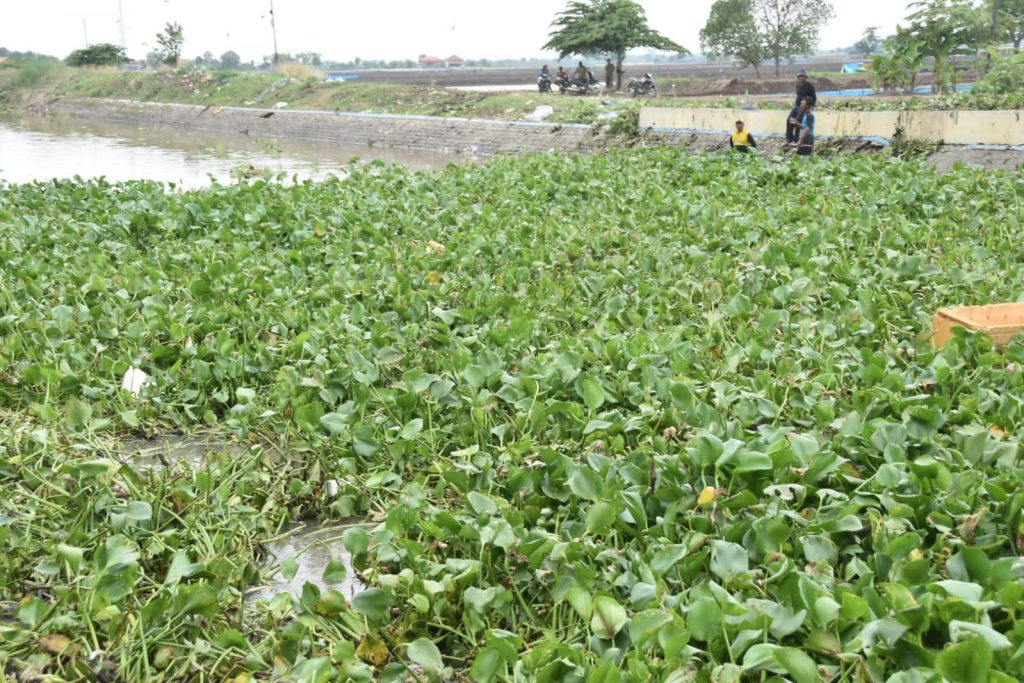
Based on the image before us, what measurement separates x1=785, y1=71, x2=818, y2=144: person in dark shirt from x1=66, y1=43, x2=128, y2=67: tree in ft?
151

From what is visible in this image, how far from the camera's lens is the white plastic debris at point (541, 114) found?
21406mm

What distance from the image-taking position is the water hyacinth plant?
210 cm

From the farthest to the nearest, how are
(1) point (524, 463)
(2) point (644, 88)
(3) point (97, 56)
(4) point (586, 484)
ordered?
(3) point (97, 56) < (2) point (644, 88) < (1) point (524, 463) < (4) point (586, 484)

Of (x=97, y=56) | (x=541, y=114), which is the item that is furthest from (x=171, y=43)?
(x=541, y=114)

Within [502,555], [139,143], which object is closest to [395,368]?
[502,555]

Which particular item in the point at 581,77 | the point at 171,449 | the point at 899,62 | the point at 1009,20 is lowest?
the point at 171,449

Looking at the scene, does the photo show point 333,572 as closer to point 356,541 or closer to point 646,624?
point 356,541

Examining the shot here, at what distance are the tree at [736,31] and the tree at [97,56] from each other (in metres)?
32.2

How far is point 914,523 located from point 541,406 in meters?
1.21

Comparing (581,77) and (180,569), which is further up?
(581,77)

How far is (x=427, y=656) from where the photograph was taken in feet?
6.84

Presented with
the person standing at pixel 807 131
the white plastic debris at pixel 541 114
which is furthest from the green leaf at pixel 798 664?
the white plastic debris at pixel 541 114

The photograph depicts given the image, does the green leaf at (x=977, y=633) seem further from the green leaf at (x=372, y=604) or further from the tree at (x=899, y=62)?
the tree at (x=899, y=62)

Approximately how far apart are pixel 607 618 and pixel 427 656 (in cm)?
39
